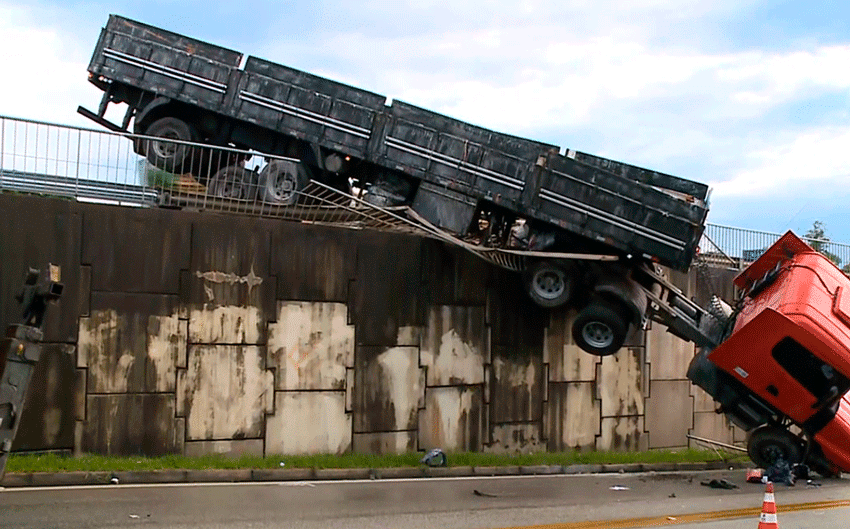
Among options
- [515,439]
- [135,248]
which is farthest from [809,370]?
[135,248]

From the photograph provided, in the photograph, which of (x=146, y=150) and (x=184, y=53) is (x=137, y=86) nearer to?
(x=184, y=53)

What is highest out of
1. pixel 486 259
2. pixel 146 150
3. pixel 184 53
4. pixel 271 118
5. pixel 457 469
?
pixel 184 53

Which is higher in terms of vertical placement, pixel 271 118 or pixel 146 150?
pixel 271 118

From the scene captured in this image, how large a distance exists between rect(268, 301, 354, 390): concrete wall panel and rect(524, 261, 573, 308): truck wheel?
3454 mm

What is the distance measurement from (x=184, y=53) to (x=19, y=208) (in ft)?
17.6

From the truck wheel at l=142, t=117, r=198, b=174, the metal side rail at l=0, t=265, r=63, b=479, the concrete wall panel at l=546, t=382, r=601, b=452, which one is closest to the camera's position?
the metal side rail at l=0, t=265, r=63, b=479

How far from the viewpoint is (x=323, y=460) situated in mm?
14852

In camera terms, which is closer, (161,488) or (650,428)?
(161,488)

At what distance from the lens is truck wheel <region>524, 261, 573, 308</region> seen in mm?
17570

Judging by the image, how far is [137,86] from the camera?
17.7m

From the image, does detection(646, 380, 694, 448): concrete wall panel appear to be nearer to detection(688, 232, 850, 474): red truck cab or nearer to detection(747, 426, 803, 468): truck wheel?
detection(688, 232, 850, 474): red truck cab

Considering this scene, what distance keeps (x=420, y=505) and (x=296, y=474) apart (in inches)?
112

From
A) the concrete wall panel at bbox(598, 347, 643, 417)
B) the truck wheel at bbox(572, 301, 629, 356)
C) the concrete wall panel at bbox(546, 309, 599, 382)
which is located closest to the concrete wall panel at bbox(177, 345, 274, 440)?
the truck wheel at bbox(572, 301, 629, 356)

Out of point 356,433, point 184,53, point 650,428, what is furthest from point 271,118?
point 650,428
